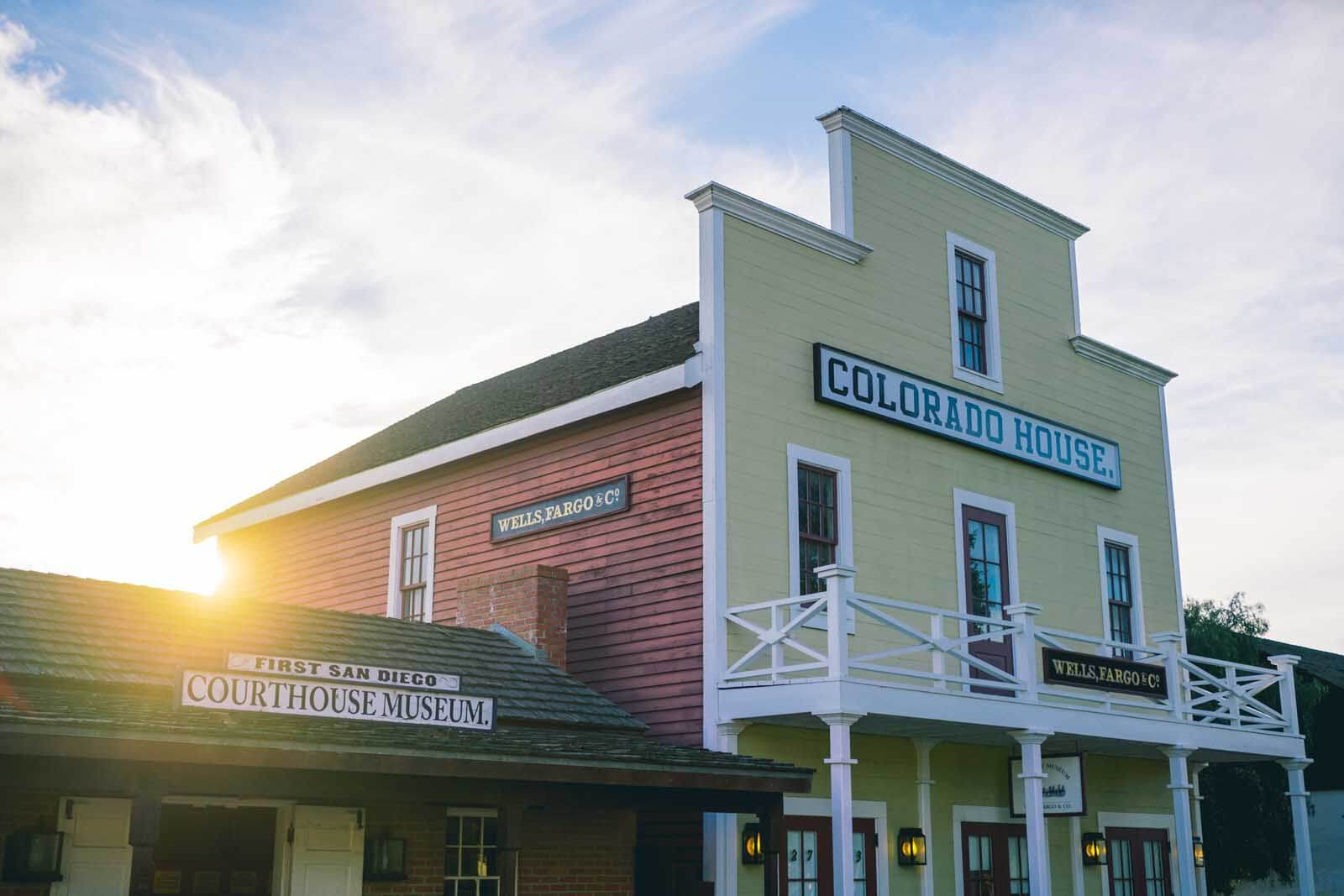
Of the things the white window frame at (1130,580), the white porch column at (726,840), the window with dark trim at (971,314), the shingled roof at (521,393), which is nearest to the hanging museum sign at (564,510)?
the shingled roof at (521,393)

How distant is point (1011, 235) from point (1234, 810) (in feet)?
46.4

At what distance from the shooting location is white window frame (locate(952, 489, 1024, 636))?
17641mm

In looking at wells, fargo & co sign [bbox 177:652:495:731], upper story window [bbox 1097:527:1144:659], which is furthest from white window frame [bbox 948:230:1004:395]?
wells, fargo & co sign [bbox 177:652:495:731]

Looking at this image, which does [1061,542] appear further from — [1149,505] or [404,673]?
[404,673]

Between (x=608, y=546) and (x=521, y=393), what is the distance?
5155mm

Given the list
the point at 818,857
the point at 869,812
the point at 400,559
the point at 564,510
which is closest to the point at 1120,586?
the point at 869,812

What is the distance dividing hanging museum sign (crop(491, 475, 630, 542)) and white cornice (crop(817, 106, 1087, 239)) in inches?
210

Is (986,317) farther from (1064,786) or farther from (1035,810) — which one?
(1035,810)

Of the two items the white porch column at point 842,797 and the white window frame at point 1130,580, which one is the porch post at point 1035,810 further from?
the white window frame at point 1130,580

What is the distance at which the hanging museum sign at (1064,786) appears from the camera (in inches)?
626

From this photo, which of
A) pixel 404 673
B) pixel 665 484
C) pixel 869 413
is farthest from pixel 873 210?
pixel 404 673

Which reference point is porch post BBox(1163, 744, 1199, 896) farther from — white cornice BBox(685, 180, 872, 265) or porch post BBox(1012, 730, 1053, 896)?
white cornice BBox(685, 180, 872, 265)

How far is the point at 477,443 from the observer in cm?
1816

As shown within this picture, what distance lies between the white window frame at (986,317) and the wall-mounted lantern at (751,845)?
270 inches
